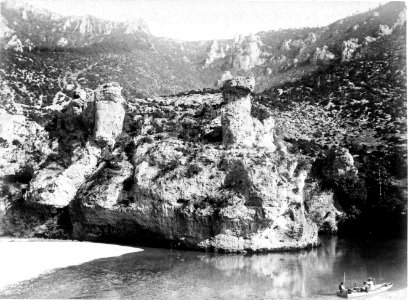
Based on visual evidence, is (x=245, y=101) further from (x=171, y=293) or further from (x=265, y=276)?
(x=171, y=293)

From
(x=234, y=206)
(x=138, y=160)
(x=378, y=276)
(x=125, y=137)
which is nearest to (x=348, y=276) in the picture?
(x=378, y=276)

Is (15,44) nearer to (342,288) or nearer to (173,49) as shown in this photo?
(173,49)

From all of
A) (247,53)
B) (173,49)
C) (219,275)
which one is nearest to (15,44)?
(173,49)

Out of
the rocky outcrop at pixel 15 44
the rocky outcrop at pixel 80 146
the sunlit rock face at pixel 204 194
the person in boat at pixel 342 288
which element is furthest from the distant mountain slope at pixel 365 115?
the rocky outcrop at pixel 15 44

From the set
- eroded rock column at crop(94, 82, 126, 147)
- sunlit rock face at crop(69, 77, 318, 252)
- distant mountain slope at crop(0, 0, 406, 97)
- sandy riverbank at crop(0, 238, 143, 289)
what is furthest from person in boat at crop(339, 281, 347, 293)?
distant mountain slope at crop(0, 0, 406, 97)

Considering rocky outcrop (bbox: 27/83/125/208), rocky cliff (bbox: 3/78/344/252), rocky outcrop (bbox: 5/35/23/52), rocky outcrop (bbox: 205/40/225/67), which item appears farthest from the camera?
rocky outcrop (bbox: 205/40/225/67)

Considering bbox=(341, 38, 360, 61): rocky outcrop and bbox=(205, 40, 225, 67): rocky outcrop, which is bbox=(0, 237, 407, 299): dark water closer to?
bbox=(341, 38, 360, 61): rocky outcrop

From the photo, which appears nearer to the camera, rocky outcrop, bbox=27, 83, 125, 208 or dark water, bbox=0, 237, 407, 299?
dark water, bbox=0, 237, 407, 299
